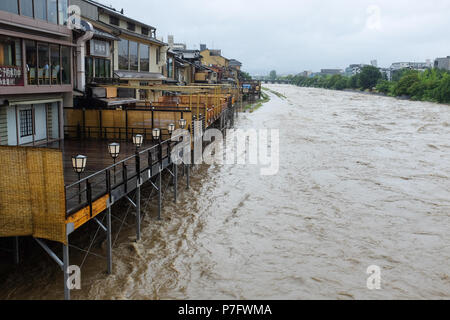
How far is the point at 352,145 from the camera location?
3859 centimetres

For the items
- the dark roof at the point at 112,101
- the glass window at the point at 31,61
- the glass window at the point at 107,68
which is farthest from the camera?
the glass window at the point at 107,68

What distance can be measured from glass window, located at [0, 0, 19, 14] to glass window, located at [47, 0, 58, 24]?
223 cm

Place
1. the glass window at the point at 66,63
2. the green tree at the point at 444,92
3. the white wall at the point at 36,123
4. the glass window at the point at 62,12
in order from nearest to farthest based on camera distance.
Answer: the white wall at the point at 36,123 < the glass window at the point at 62,12 < the glass window at the point at 66,63 < the green tree at the point at 444,92

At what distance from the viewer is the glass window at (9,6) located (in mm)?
16002

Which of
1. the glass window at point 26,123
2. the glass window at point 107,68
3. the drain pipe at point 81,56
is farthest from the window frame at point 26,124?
the glass window at point 107,68

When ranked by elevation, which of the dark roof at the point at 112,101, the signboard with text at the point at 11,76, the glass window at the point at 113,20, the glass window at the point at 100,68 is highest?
the glass window at the point at 113,20

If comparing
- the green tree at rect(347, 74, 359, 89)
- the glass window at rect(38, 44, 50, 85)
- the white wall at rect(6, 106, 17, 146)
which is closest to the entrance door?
the white wall at rect(6, 106, 17, 146)

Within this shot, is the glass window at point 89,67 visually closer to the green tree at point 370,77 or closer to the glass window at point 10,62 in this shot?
the glass window at point 10,62

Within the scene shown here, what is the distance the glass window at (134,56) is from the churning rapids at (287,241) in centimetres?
1477

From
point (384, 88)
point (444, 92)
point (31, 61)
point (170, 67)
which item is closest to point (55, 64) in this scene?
point (31, 61)

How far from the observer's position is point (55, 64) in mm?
19750

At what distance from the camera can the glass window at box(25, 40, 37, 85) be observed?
17625mm

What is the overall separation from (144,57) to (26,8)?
75.0ft

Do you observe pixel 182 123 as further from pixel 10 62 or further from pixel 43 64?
Result: pixel 10 62
